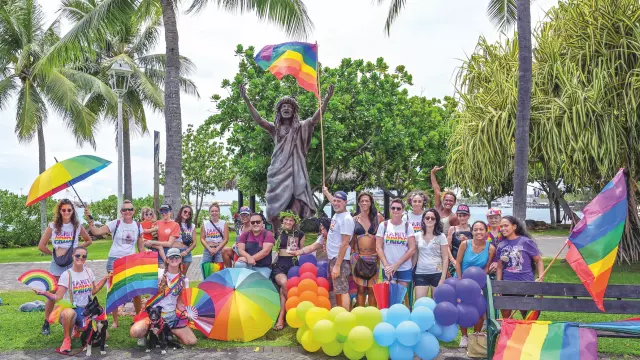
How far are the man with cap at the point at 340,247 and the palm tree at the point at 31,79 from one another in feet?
51.0

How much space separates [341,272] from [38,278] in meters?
3.52

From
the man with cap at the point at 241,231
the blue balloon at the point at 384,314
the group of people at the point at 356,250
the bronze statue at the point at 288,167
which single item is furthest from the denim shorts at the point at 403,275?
the bronze statue at the point at 288,167

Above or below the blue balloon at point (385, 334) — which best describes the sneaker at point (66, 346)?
below

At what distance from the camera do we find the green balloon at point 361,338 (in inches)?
197

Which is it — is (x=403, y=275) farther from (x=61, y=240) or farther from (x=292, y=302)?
(x=61, y=240)

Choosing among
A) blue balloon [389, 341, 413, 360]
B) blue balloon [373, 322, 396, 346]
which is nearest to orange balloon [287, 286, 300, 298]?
blue balloon [373, 322, 396, 346]

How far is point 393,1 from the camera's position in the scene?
10.9 meters

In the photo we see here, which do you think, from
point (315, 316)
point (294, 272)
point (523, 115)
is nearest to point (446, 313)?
point (315, 316)

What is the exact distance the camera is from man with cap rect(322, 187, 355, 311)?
591cm

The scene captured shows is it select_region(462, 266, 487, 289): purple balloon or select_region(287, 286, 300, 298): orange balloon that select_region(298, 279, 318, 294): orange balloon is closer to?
select_region(287, 286, 300, 298): orange balloon

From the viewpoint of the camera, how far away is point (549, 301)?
4.71m

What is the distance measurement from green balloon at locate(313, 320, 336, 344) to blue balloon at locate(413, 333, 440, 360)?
850 mm

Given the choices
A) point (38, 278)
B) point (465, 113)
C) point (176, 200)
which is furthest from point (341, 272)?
point (465, 113)

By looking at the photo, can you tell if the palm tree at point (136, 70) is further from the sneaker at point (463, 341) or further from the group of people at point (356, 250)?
the sneaker at point (463, 341)
